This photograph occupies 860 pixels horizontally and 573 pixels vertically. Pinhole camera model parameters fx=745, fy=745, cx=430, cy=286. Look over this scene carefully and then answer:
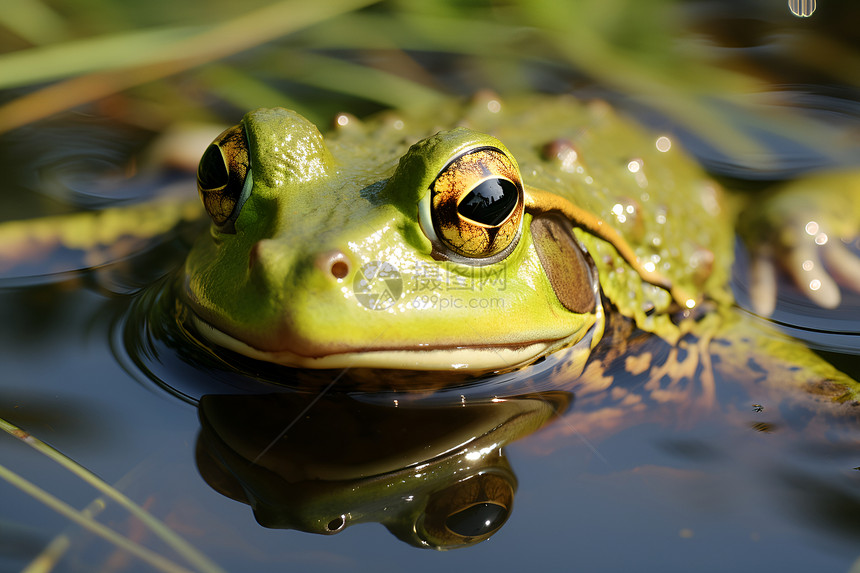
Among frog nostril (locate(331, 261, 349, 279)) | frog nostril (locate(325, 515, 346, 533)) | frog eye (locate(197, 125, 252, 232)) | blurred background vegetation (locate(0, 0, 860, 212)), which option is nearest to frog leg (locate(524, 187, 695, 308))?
frog nostril (locate(331, 261, 349, 279))

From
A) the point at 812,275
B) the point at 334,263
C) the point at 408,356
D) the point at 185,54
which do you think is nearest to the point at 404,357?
the point at 408,356

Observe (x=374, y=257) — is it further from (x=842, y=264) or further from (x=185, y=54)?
(x=185, y=54)

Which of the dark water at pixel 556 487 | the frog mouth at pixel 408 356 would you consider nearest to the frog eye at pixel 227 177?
the frog mouth at pixel 408 356

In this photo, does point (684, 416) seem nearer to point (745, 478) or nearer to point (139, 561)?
point (745, 478)

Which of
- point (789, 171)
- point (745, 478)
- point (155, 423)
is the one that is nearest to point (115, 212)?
point (155, 423)

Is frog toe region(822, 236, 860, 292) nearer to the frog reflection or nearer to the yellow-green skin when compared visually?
the yellow-green skin
